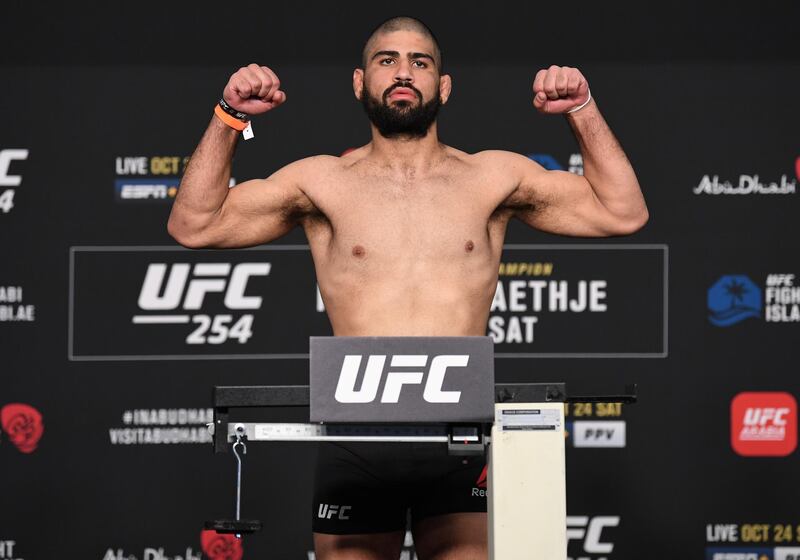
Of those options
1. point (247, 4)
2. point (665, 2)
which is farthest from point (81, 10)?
point (665, 2)

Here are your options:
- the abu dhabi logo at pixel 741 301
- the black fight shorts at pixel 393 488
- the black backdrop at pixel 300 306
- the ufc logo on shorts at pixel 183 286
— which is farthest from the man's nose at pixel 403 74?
the abu dhabi logo at pixel 741 301

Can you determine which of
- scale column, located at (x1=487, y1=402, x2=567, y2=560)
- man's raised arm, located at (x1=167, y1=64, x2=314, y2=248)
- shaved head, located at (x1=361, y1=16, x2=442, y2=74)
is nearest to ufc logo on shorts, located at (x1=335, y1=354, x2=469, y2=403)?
scale column, located at (x1=487, y1=402, x2=567, y2=560)

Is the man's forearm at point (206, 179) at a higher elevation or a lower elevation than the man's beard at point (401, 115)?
lower

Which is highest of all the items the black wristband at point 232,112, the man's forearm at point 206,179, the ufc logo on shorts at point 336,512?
the black wristband at point 232,112

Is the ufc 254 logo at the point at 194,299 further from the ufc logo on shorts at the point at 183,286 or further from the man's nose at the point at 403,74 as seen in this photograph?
the man's nose at the point at 403,74

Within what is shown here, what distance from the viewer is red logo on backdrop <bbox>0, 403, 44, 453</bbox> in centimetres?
412

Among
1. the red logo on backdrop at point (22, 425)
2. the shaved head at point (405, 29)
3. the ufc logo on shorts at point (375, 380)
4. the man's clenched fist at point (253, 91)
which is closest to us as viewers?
the ufc logo on shorts at point (375, 380)

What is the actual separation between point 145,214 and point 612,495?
1.77 m

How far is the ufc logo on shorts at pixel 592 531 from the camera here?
162 inches

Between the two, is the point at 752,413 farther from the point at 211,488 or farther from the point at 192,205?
the point at 192,205

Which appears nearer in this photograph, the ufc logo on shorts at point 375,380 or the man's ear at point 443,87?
the ufc logo on shorts at point 375,380

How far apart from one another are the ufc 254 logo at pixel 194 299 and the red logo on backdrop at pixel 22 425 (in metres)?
0.45

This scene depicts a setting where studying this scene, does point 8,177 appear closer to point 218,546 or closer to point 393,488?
point 218,546

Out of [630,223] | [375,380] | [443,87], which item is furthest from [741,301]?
[375,380]
